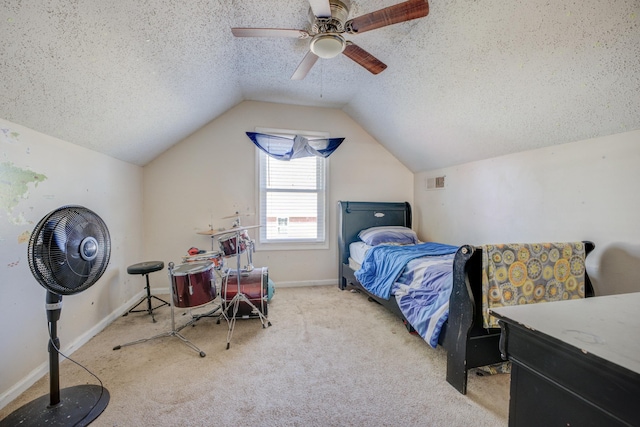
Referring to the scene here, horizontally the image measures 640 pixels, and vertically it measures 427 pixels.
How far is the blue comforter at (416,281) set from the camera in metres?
1.87

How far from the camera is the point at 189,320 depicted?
2.65m

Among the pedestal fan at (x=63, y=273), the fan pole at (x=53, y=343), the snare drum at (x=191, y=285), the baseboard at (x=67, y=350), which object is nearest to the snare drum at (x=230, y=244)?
the snare drum at (x=191, y=285)

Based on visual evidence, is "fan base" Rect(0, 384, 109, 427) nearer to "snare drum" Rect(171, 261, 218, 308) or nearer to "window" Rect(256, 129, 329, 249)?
"snare drum" Rect(171, 261, 218, 308)

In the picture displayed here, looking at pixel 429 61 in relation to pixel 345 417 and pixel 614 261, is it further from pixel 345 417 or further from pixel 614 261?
pixel 345 417

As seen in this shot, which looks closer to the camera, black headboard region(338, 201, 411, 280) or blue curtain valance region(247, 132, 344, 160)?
blue curtain valance region(247, 132, 344, 160)

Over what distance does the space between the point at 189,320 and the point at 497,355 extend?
266 centimetres

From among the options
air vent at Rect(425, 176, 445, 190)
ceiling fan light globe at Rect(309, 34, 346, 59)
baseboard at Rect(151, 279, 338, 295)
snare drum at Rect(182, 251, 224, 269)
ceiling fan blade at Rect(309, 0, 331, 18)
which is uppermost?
ceiling fan blade at Rect(309, 0, 331, 18)

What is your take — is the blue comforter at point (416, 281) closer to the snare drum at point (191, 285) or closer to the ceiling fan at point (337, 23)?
the snare drum at point (191, 285)

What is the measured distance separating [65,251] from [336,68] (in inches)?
106

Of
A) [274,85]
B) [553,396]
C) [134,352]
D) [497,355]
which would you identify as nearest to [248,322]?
[134,352]

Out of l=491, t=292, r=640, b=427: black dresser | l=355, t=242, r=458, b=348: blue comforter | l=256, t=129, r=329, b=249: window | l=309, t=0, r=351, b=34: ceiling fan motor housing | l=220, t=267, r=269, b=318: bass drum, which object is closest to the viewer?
l=491, t=292, r=640, b=427: black dresser

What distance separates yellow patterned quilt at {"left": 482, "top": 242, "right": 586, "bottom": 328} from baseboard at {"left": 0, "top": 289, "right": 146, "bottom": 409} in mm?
2868

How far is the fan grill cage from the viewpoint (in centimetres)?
121

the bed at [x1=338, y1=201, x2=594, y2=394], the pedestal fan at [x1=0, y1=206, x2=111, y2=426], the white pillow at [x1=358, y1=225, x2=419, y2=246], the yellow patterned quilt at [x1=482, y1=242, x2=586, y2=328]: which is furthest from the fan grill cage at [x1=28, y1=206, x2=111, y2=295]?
the white pillow at [x1=358, y1=225, x2=419, y2=246]
